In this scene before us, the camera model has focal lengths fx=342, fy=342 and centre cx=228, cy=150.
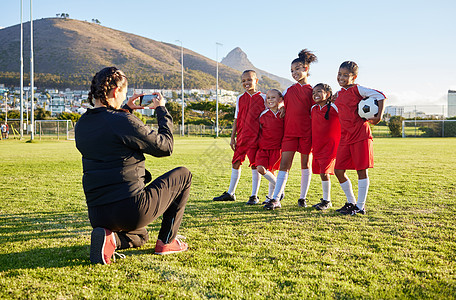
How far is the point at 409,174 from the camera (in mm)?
8102

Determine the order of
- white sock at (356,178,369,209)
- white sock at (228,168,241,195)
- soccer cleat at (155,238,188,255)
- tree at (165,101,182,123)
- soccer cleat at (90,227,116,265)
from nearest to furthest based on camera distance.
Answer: soccer cleat at (90,227,116,265), soccer cleat at (155,238,188,255), white sock at (356,178,369,209), white sock at (228,168,241,195), tree at (165,101,182,123)

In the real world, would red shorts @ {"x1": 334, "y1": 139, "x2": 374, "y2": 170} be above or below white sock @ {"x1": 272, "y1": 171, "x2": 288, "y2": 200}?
above

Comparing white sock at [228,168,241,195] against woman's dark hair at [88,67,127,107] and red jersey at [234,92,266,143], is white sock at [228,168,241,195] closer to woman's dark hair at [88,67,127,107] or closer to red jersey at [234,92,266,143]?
red jersey at [234,92,266,143]

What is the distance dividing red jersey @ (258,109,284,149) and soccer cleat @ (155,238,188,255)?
7.90 feet

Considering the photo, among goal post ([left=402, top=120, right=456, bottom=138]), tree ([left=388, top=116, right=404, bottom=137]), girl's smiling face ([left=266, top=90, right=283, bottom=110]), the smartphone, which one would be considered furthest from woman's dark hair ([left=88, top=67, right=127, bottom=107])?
tree ([left=388, top=116, right=404, bottom=137])

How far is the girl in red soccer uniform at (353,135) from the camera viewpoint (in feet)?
14.0

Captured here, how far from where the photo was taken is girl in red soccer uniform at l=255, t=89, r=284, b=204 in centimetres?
490

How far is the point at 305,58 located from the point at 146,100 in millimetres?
2817

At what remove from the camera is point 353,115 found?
4332mm

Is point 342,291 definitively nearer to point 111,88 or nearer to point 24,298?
point 24,298

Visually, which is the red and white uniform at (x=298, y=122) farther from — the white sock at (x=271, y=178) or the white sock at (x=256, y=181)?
the white sock at (x=256, y=181)

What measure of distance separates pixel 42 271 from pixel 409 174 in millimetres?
7965

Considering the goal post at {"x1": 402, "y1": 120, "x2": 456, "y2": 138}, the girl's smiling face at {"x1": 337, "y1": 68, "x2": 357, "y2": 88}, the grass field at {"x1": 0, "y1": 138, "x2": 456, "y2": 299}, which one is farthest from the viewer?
the goal post at {"x1": 402, "y1": 120, "x2": 456, "y2": 138}

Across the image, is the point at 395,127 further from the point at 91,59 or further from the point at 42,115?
the point at 91,59
